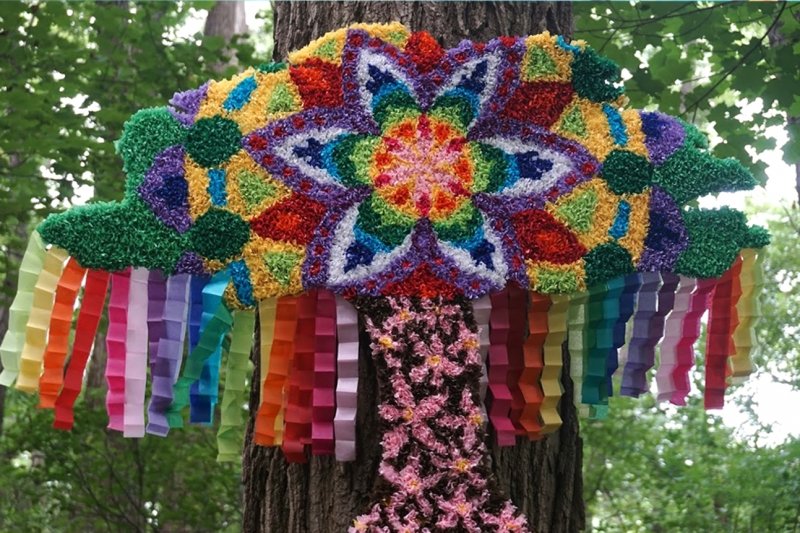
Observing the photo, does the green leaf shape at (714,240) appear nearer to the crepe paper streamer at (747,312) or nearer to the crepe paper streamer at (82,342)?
the crepe paper streamer at (747,312)

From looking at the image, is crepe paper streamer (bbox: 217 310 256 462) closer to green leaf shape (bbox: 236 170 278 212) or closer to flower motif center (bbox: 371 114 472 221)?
green leaf shape (bbox: 236 170 278 212)

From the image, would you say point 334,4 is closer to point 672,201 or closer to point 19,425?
point 672,201

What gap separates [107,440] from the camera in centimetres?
524

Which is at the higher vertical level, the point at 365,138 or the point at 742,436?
the point at 365,138

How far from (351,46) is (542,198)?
52 cm

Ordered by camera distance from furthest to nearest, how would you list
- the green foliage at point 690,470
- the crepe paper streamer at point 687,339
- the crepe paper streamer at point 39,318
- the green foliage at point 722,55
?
the green foliage at point 690,470, the green foliage at point 722,55, the crepe paper streamer at point 687,339, the crepe paper streamer at point 39,318

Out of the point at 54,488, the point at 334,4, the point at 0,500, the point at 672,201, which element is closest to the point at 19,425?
the point at 54,488

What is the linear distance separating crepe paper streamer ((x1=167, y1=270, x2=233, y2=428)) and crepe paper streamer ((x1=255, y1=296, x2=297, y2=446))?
104 mm

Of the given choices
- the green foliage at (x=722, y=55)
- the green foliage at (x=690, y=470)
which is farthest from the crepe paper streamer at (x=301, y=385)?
the green foliage at (x=690, y=470)

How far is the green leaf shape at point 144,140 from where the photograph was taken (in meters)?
2.03

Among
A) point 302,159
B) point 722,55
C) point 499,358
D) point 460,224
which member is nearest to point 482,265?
point 460,224

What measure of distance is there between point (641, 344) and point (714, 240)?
0.28 meters

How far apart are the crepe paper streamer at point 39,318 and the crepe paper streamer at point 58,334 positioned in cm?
1

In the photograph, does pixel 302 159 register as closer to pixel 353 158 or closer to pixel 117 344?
pixel 353 158
